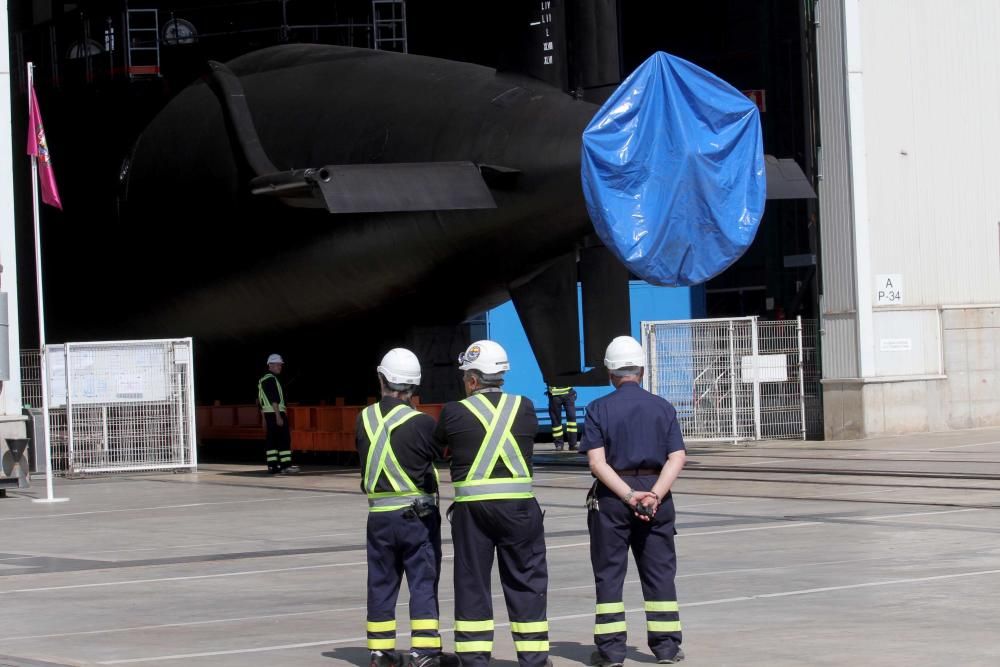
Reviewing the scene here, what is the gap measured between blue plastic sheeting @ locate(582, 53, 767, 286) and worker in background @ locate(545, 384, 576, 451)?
9591 millimetres

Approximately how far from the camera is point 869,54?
98.8 feet

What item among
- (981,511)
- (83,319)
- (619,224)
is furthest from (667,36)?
(981,511)

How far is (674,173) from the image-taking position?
19.8 metres

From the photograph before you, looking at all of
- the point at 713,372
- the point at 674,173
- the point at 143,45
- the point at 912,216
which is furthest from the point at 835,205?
the point at 143,45

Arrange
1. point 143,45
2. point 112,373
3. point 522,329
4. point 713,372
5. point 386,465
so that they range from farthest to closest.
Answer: point 143,45, point 522,329, point 713,372, point 112,373, point 386,465

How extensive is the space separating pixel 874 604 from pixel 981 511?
6423 mm

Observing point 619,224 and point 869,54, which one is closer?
point 619,224

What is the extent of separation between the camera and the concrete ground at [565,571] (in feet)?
31.9

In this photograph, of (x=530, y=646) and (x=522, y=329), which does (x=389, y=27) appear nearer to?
(x=522, y=329)

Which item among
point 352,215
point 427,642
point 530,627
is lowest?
point 427,642

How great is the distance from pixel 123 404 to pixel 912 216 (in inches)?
610

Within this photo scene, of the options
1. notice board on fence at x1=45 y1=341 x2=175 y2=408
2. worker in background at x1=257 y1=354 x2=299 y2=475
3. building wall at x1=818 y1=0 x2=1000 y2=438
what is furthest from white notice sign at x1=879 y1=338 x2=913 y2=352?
notice board on fence at x1=45 y1=341 x2=175 y2=408

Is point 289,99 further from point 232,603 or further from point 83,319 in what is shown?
point 232,603

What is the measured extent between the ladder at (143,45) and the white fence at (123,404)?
618 cm
